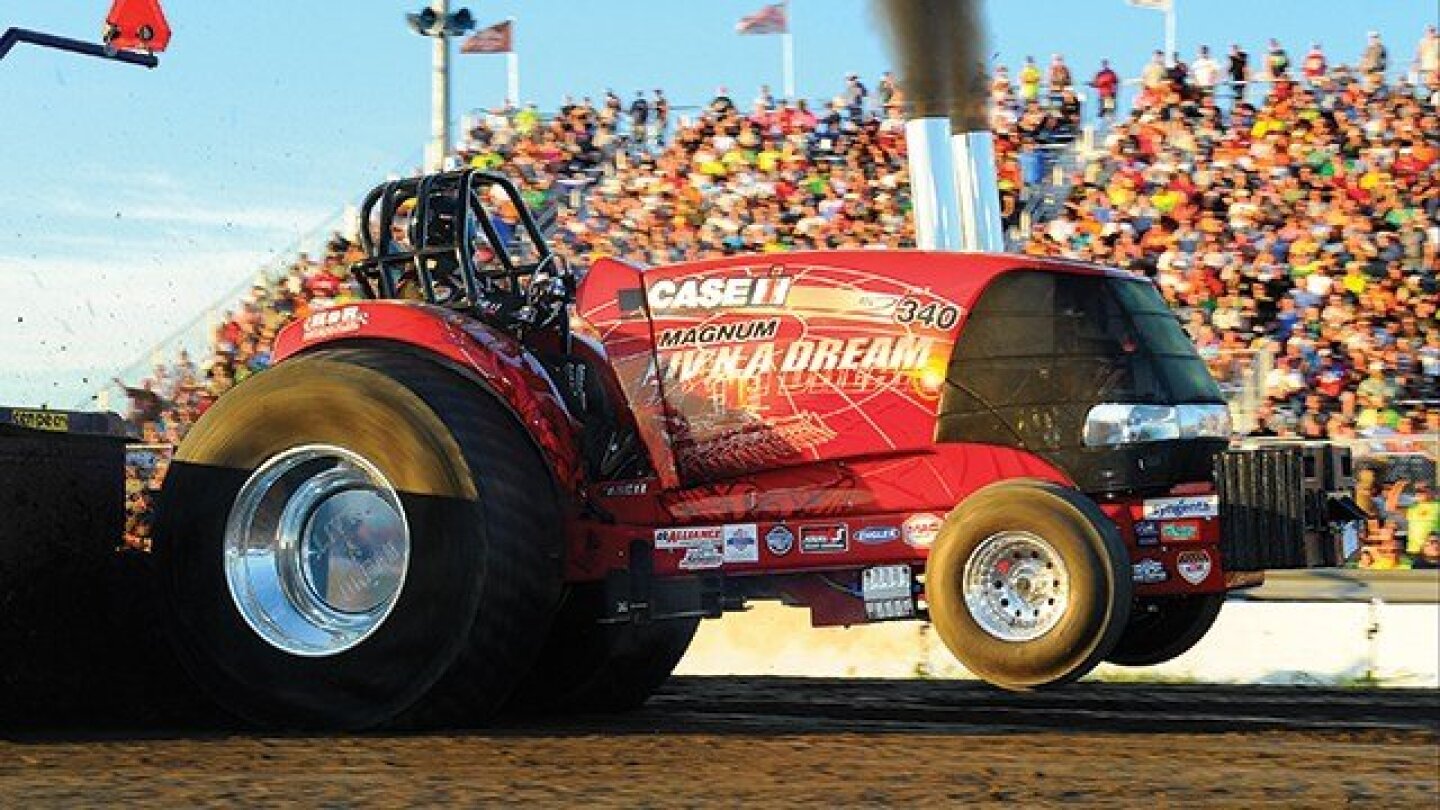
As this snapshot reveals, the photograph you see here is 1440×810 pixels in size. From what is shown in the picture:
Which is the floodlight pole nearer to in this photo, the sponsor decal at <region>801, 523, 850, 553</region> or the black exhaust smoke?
the black exhaust smoke

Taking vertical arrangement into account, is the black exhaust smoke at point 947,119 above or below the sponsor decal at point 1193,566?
above

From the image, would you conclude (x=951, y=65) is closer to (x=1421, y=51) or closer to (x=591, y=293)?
(x=591, y=293)

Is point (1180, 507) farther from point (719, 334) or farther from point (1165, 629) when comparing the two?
point (719, 334)

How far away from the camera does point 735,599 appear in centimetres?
697

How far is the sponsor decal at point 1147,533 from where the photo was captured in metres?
6.60

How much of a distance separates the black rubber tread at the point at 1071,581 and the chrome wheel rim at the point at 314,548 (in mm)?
1676

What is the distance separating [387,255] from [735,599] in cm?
175

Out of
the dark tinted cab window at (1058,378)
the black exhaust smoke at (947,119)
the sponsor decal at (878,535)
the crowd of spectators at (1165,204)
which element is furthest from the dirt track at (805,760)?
the crowd of spectators at (1165,204)

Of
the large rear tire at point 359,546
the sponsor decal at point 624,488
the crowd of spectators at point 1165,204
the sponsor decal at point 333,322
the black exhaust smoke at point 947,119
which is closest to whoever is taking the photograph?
the large rear tire at point 359,546

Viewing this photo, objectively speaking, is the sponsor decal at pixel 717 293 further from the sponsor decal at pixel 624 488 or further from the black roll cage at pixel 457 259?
the sponsor decal at pixel 624 488

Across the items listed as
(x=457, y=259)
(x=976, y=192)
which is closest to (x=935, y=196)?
(x=976, y=192)

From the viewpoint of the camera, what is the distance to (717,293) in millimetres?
6902

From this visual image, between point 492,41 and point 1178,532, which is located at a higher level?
point 492,41

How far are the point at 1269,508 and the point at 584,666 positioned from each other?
236 cm
